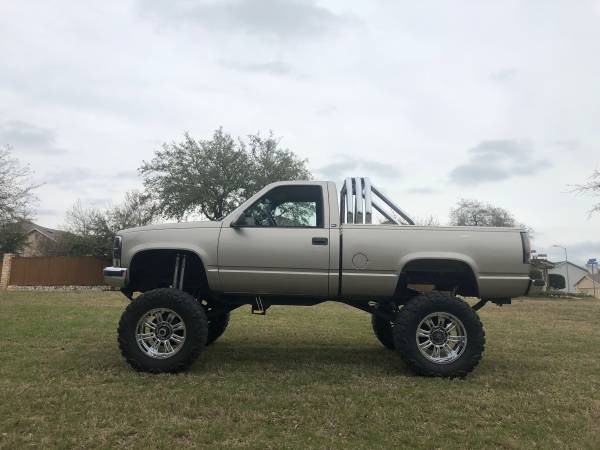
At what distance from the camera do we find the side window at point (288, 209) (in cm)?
573

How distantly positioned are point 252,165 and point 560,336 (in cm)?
2346

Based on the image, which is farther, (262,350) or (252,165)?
(252,165)

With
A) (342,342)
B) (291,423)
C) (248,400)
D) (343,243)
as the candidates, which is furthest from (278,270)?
(342,342)

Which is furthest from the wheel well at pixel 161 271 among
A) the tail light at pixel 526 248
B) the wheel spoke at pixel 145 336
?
the tail light at pixel 526 248

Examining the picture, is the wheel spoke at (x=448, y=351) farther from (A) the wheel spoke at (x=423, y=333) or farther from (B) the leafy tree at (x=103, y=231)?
(B) the leafy tree at (x=103, y=231)

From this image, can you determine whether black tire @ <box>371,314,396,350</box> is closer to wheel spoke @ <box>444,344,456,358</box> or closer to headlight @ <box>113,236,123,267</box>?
wheel spoke @ <box>444,344,456,358</box>

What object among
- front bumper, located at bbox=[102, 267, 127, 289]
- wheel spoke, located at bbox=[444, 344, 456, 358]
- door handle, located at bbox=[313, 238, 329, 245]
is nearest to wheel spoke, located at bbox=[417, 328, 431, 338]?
wheel spoke, located at bbox=[444, 344, 456, 358]

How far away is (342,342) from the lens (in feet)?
25.3

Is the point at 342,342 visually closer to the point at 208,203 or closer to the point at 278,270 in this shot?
the point at 278,270

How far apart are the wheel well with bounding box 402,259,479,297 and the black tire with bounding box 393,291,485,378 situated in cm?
37

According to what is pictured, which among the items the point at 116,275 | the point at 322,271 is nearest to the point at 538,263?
the point at 322,271

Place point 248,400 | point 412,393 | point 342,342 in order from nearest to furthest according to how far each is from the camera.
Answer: point 248,400
point 412,393
point 342,342

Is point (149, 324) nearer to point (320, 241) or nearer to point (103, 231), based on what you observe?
point (320, 241)

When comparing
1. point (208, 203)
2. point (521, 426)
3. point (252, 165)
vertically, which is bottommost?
point (521, 426)
